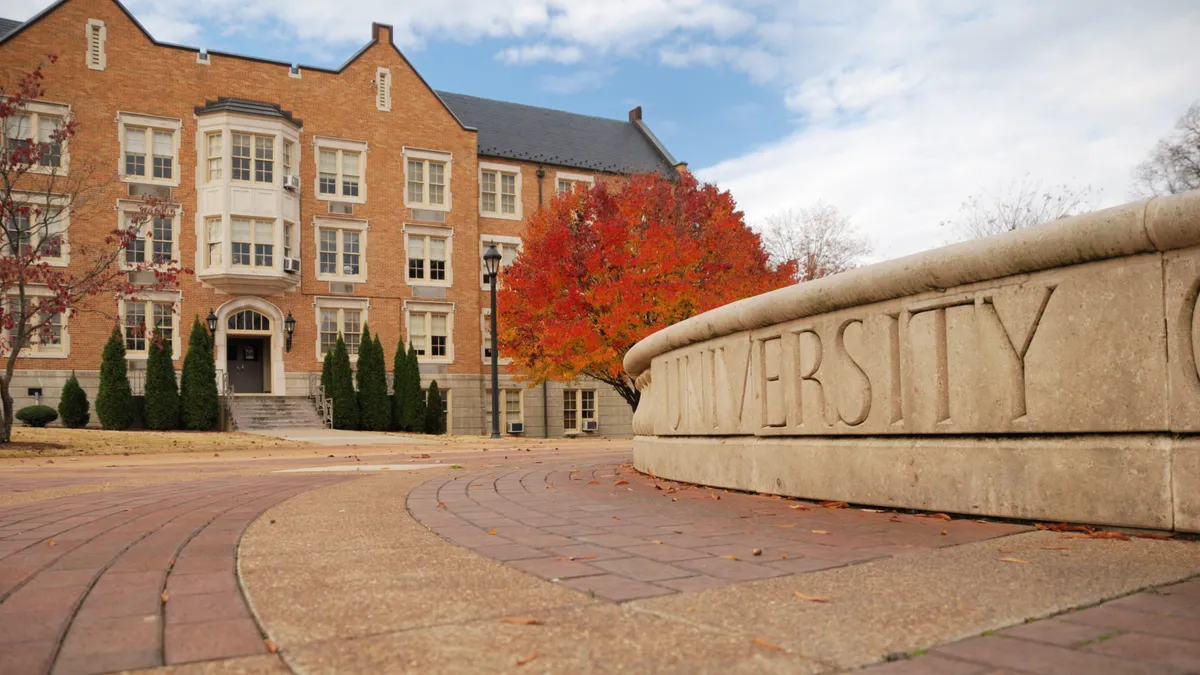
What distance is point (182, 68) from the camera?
2739cm

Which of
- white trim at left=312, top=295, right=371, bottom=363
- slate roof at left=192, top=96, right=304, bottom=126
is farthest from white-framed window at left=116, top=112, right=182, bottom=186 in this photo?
white trim at left=312, top=295, right=371, bottom=363

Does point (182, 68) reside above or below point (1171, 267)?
above

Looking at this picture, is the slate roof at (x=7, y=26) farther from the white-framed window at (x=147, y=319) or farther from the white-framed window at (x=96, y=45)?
the white-framed window at (x=147, y=319)

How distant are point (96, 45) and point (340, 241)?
9.25 metres

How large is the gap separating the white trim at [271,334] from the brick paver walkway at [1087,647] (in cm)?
2795

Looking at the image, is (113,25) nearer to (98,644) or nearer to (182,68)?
(182,68)

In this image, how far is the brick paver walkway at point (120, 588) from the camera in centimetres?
236

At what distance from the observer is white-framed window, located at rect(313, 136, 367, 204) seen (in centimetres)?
2939

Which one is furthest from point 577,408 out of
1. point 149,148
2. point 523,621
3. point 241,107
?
point 523,621

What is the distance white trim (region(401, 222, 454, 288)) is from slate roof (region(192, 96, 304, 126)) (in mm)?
5451

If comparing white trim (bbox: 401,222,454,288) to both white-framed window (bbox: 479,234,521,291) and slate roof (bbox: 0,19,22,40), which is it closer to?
white-framed window (bbox: 479,234,521,291)

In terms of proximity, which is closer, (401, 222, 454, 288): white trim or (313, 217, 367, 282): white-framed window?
(313, 217, 367, 282): white-framed window

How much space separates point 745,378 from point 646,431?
2.39 meters

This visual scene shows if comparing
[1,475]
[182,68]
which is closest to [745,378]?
[1,475]
